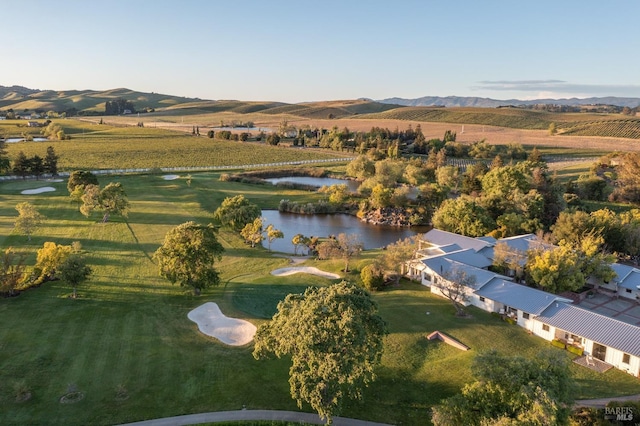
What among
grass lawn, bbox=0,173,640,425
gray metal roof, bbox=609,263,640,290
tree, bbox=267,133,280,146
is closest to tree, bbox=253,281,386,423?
grass lawn, bbox=0,173,640,425

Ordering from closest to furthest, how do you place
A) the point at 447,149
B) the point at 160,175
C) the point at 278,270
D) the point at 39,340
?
the point at 39,340 → the point at 278,270 → the point at 160,175 → the point at 447,149

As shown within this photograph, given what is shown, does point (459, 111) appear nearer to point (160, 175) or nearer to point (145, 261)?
point (160, 175)

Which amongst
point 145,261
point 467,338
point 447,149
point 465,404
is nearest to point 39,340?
point 145,261

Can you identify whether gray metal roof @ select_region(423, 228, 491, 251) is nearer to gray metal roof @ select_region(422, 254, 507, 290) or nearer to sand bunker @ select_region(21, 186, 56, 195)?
gray metal roof @ select_region(422, 254, 507, 290)

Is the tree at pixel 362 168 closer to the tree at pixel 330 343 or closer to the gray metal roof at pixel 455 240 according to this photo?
the gray metal roof at pixel 455 240

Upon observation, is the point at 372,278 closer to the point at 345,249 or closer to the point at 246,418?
the point at 345,249

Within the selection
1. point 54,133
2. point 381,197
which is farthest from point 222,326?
point 54,133
